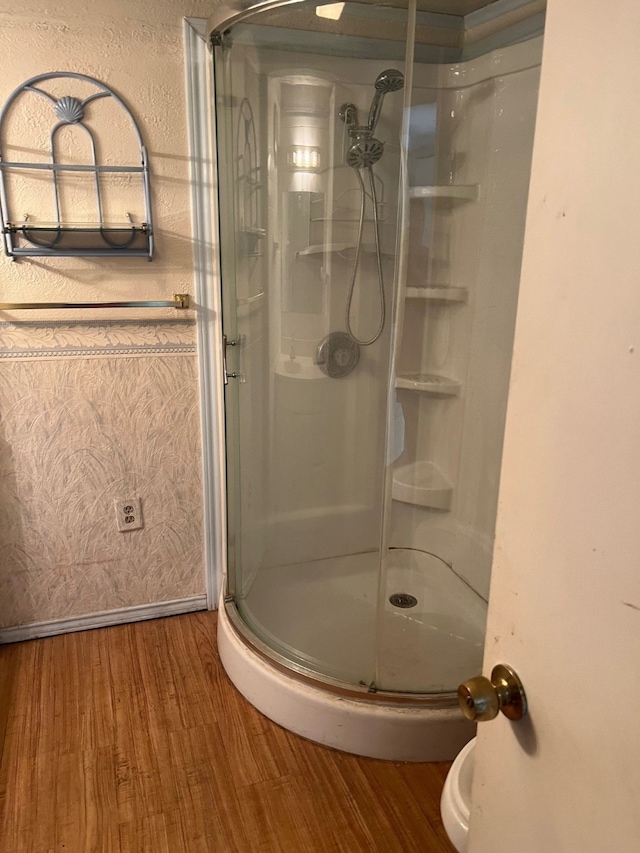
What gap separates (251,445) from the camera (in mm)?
1943

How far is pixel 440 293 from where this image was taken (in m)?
1.77

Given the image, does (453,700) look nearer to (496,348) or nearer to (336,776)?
(336,776)

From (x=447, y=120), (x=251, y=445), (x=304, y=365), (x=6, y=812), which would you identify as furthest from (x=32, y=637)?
(x=447, y=120)

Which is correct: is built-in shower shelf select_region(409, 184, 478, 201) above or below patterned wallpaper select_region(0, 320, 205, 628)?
above

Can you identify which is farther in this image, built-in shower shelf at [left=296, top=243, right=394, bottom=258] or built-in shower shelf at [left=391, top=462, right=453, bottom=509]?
built-in shower shelf at [left=391, top=462, right=453, bottom=509]

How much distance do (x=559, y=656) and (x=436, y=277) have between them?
1.37 m

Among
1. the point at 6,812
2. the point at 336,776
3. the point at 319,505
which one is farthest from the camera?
the point at 319,505

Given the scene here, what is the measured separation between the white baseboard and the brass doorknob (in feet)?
5.74

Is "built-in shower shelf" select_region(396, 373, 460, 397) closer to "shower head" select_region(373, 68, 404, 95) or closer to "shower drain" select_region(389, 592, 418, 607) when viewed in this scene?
"shower drain" select_region(389, 592, 418, 607)

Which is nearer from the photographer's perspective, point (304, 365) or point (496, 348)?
point (496, 348)

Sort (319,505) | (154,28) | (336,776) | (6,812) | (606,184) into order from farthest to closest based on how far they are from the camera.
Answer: (319,505) < (154,28) < (336,776) < (6,812) < (606,184)

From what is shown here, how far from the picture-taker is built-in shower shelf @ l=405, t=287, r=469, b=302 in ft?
5.75

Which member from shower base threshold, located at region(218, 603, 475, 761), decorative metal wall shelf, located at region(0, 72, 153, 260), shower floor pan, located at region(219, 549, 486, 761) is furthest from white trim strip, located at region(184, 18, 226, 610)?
shower base threshold, located at region(218, 603, 475, 761)

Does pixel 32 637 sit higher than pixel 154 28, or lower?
lower
